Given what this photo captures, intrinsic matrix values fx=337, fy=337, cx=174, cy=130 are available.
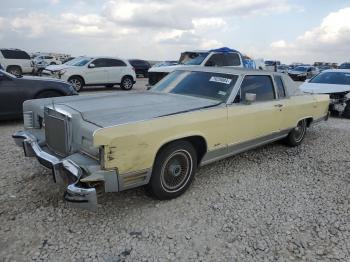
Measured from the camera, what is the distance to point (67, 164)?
3.43 meters

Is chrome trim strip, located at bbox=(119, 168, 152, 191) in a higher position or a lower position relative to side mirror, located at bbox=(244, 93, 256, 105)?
lower

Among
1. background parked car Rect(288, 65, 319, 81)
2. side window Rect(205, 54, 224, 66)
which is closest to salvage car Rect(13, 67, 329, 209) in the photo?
side window Rect(205, 54, 224, 66)

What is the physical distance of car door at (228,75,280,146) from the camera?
4.75 m

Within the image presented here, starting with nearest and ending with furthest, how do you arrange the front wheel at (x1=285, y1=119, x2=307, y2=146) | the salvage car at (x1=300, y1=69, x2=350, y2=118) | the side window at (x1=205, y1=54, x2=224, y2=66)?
the front wheel at (x1=285, y1=119, x2=307, y2=146)
the salvage car at (x1=300, y1=69, x2=350, y2=118)
the side window at (x1=205, y1=54, x2=224, y2=66)

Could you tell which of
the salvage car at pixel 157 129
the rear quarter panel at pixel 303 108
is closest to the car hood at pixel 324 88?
the rear quarter panel at pixel 303 108

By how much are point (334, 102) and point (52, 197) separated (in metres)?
8.80

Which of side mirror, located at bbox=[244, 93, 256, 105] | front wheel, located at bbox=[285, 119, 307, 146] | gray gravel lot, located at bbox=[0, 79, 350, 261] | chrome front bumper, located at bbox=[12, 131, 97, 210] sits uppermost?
side mirror, located at bbox=[244, 93, 256, 105]

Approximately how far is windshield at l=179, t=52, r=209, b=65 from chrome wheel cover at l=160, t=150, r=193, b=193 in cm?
928

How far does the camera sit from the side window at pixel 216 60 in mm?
13082

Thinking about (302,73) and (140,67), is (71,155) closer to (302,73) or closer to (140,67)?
(140,67)

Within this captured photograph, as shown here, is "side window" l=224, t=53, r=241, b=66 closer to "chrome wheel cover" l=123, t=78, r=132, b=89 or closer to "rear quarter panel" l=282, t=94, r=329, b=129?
"chrome wheel cover" l=123, t=78, r=132, b=89

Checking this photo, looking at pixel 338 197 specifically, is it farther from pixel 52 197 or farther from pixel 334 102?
pixel 334 102

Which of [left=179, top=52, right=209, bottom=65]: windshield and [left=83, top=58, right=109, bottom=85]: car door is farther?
[left=83, top=58, right=109, bottom=85]: car door

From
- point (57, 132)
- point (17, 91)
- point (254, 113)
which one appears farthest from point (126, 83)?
point (57, 132)
